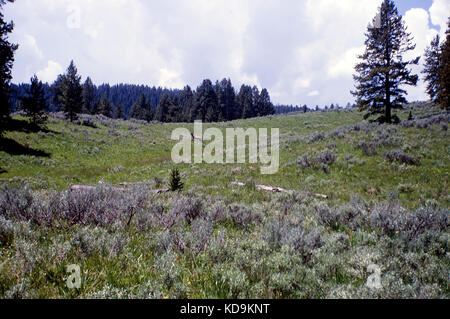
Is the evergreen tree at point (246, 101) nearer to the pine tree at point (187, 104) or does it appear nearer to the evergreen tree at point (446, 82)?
the pine tree at point (187, 104)

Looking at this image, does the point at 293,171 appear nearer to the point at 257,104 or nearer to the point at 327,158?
the point at 327,158

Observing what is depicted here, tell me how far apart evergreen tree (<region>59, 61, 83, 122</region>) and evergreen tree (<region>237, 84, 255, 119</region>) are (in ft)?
185

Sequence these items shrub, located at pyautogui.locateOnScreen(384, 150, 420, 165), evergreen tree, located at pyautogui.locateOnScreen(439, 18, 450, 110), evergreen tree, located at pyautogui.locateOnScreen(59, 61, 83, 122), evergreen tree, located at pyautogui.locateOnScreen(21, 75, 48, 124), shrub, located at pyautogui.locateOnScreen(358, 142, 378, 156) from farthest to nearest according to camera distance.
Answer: evergreen tree, located at pyautogui.locateOnScreen(59, 61, 83, 122) < evergreen tree, located at pyautogui.locateOnScreen(21, 75, 48, 124) < evergreen tree, located at pyautogui.locateOnScreen(439, 18, 450, 110) < shrub, located at pyautogui.locateOnScreen(358, 142, 378, 156) < shrub, located at pyautogui.locateOnScreen(384, 150, 420, 165)

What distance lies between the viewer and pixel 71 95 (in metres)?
38.6

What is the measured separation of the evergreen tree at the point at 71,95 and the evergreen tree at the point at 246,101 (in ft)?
185

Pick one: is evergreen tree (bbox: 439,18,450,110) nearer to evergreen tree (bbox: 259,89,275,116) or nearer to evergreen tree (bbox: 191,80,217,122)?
evergreen tree (bbox: 191,80,217,122)

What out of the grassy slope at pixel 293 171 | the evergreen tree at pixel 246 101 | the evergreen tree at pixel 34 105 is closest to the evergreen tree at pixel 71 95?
the evergreen tree at pixel 34 105

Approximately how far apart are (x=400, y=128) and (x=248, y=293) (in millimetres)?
20619

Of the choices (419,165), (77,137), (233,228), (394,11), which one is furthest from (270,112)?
(233,228)

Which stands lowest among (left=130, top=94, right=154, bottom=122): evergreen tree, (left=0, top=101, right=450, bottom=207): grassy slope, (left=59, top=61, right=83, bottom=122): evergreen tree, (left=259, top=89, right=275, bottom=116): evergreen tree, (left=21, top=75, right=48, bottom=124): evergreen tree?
(left=0, top=101, right=450, bottom=207): grassy slope

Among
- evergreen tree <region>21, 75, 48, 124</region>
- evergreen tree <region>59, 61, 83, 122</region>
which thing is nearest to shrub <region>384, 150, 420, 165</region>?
evergreen tree <region>21, 75, 48, 124</region>

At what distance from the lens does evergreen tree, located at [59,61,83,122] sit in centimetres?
3791

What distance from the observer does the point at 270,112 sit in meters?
101

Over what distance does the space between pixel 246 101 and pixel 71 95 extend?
61919 mm
